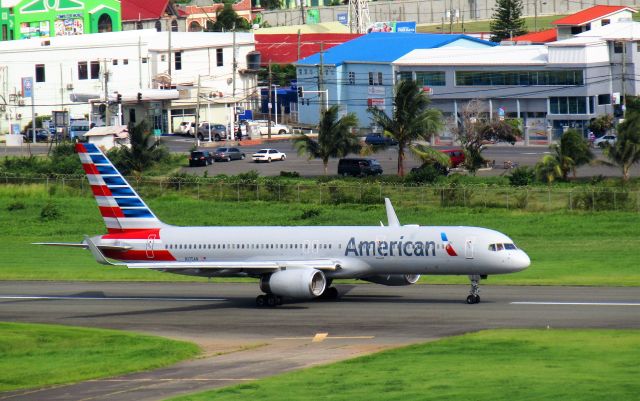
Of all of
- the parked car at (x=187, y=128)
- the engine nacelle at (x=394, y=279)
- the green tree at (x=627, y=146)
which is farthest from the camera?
the parked car at (x=187, y=128)

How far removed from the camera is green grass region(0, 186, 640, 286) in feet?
208

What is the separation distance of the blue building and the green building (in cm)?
3519

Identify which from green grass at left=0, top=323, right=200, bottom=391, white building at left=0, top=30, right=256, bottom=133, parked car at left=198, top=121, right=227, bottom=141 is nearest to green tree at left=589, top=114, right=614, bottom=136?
Result: parked car at left=198, top=121, right=227, bottom=141

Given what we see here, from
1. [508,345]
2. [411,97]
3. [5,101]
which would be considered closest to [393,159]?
[411,97]

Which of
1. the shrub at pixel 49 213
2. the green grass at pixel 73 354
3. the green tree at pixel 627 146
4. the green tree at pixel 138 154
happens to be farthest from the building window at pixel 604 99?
the green grass at pixel 73 354

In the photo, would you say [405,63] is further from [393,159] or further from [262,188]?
[262,188]

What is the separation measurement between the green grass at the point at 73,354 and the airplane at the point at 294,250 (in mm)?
6552

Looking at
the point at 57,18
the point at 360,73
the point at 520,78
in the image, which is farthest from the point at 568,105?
the point at 57,18

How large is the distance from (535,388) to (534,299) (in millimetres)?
20364

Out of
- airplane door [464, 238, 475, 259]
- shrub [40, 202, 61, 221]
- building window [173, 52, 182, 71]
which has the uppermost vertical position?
building window [173, 52, 182, 71]

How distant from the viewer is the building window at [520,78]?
132 m

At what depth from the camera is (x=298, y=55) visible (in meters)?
184

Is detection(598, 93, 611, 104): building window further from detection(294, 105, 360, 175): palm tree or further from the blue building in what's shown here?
detection(294, 105, 360, 175): palm tree

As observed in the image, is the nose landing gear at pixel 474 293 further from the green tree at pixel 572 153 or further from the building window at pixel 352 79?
the building window at pixel 352 79
